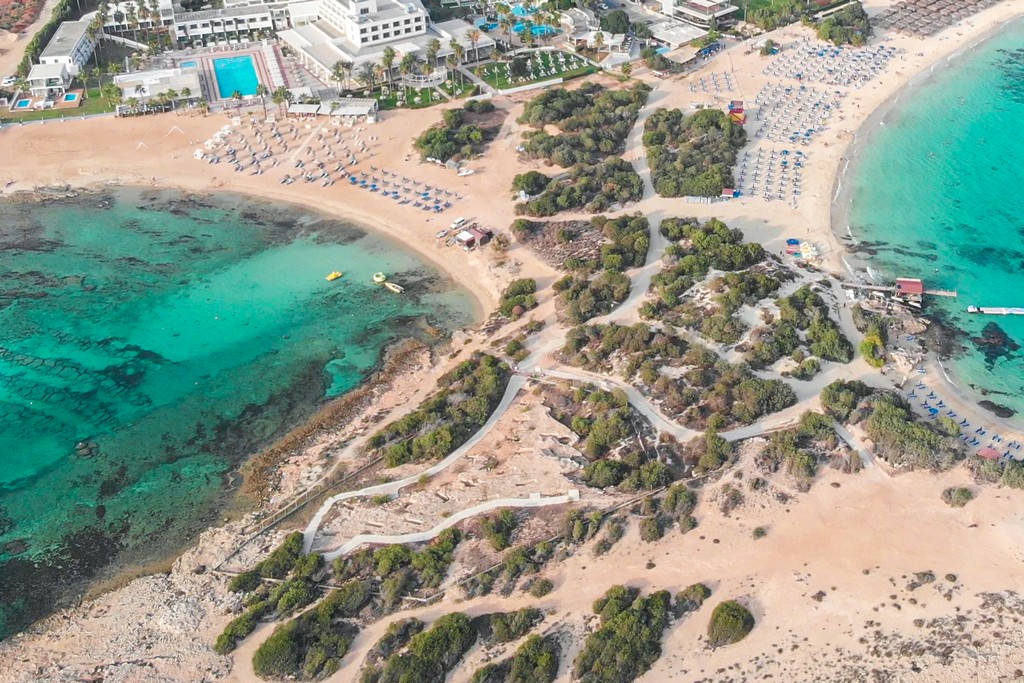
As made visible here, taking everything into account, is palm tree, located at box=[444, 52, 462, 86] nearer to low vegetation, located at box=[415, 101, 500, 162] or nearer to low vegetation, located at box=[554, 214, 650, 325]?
low vegetation, located at box=[415, 101, 500, 162]

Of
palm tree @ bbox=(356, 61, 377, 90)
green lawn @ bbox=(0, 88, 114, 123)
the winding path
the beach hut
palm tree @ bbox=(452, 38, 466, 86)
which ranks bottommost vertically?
the winding path

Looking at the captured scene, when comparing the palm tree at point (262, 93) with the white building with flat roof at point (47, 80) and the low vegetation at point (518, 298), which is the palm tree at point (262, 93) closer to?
the white building with flat roof at point (47, 80)

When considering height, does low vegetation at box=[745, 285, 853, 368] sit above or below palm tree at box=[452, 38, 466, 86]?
below

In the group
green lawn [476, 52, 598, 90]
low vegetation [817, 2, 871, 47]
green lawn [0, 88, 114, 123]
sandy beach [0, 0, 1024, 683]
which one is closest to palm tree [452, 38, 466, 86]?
green lawn [476, 52, 598, 90]

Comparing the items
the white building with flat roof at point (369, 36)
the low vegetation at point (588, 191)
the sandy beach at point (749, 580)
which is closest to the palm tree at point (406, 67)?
the white building with flat roof at point (369, 36)

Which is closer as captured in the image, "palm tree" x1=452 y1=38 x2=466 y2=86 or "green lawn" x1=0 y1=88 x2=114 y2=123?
"green lawn" x1=0 y1=88 x2=114 y2=123

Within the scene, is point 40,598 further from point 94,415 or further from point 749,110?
point 749,110

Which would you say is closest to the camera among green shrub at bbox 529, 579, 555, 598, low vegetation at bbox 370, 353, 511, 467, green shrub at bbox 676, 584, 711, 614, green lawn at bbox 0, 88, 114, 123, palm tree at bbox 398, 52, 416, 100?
green shrub at bbox 676, 584, 711, 614

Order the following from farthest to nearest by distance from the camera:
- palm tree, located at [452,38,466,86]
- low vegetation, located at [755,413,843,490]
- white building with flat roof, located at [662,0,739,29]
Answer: white building with flat roof, located at [662,0,739,29]
palm tree, located at [452,38,466,86]
low vegetation, located at [755,413,843,490]
